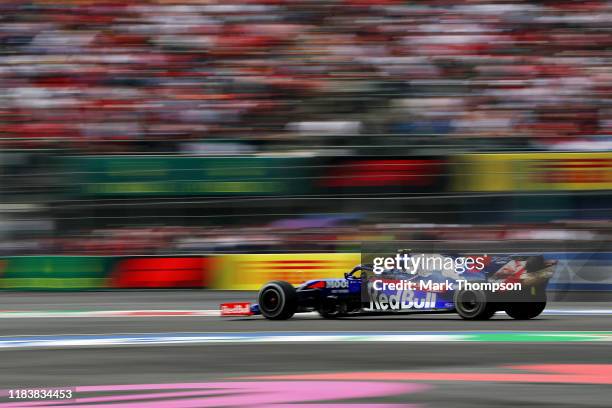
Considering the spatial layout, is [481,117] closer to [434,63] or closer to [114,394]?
[434,63]

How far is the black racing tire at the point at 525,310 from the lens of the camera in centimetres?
1105

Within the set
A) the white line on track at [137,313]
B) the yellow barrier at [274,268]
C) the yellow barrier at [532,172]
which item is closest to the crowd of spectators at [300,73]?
the yellow barrier at [532,172]

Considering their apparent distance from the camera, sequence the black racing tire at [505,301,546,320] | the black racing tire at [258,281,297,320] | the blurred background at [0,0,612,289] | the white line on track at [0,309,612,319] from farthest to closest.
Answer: the blurred background at [0,0,612,289]
the white line on track at [0,309,612,319]
the black racing tire at [258,281,297,320]
the black racing tire at [505,301,546,320]

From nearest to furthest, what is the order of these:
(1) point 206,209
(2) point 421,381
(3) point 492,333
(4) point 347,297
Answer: (2) point 421,381 → (3) point 492,333 → (4) point 347,297 → (1) point 206,209

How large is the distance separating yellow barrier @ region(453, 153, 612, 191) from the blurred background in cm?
3

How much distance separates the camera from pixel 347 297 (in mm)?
11289

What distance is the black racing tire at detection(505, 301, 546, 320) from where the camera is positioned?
1105 cm

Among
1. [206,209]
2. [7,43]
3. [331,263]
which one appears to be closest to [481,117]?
[331,263]

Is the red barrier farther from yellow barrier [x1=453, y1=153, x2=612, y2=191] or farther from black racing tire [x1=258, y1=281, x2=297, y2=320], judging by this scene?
black racing tire [x1=258, y1=281, x2=297, y2=320]

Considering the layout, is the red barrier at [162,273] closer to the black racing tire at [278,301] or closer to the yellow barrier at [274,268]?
the yellow barrier at [274,268]

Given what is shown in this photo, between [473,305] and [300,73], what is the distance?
8254 millimetres

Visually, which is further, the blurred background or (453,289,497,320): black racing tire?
the blurred background

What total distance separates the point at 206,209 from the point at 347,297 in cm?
567

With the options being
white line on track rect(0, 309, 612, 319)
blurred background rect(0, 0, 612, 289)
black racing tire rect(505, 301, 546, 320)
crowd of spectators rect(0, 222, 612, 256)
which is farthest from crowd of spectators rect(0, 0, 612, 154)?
black racing tire rect(505, 301, 546, 320)
